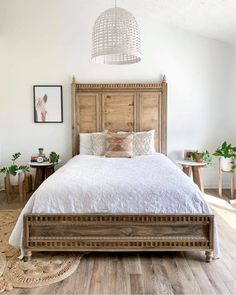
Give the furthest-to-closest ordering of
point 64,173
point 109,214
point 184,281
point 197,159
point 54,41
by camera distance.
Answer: point 54,41, point 197,159, point 64,173, point 109,214, point 184,281

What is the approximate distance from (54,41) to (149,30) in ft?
5.16

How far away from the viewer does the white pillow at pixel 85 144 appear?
455 centimetres

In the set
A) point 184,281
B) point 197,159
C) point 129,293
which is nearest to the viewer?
point 129,293

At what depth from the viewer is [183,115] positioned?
483cm

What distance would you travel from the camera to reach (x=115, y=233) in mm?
2471

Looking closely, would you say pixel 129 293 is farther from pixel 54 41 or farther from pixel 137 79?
pixel 54 41

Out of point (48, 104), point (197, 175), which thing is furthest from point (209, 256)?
point (48, 104)

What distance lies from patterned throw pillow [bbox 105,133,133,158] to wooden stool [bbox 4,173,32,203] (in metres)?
1.40

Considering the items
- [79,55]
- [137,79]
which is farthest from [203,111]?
[79,55]

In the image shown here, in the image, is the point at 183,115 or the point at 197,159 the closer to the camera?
the point at 197,159

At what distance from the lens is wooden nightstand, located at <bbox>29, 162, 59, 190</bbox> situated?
444 centimetres

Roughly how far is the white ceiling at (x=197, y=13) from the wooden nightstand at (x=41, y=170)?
279cm

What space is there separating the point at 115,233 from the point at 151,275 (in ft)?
1.45

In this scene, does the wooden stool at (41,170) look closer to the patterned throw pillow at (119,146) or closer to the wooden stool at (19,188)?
the wooden stool at (19,188)
